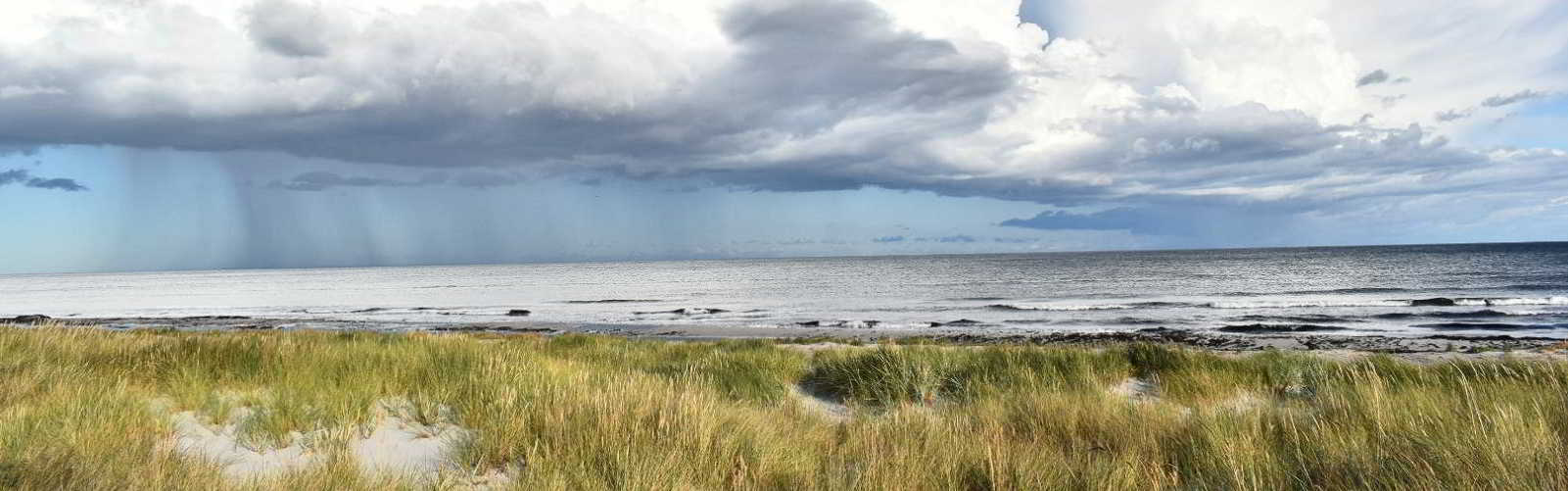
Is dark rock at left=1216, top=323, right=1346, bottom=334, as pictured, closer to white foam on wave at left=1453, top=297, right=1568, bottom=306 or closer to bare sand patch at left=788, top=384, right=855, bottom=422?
white foam on wave at left=1453, top=297, right=1568, bottom=306

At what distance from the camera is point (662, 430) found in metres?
4.92

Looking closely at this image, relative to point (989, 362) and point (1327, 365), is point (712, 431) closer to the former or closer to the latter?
point (989, 362)

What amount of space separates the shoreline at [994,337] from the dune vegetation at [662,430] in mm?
14246

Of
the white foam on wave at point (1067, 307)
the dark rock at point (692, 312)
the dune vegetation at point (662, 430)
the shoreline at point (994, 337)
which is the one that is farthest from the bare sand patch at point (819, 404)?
the white foam on wave at point (1067, 307)

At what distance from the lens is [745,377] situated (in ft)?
30.6

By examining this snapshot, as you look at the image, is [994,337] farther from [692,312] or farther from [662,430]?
[662,430]

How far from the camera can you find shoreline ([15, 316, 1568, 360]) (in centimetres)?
2314

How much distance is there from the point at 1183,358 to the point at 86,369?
12430 millimetres

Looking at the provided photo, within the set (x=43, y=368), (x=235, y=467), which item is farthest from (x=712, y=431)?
(x=43, y=368)

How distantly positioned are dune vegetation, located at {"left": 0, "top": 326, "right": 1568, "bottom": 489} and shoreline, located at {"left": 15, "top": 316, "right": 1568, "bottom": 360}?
14.2 m

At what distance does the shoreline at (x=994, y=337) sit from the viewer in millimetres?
23141

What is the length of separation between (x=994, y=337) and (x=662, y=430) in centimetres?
2522

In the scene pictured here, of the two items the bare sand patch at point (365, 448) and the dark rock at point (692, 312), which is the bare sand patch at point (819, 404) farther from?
the dark rock at point (692, 312)

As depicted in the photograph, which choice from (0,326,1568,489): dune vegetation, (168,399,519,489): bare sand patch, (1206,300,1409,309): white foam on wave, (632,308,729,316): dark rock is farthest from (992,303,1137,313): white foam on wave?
(168,399,519,489): bare sand patch
